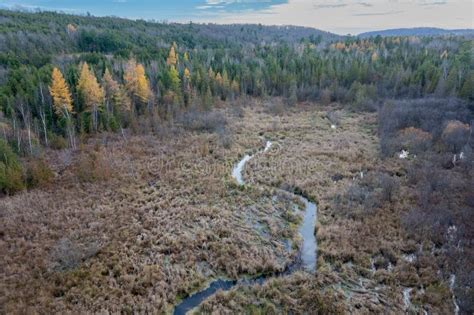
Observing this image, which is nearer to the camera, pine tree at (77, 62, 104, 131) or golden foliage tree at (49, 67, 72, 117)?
golden foliage tree at (49, 67, 72, 117)

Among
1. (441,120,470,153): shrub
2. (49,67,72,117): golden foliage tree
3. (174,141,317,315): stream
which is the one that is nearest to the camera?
(174,141,317,315): stream

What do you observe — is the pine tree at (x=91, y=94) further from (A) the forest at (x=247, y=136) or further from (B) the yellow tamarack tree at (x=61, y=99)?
(B) the yellow tamarack tree at (x=61, y=99)

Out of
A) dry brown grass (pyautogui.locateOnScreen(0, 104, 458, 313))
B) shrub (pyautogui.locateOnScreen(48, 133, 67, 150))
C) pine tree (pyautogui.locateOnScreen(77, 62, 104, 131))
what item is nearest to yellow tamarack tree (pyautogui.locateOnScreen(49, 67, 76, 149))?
shrub (pyautogui.locateOnScreen(48, 133, 67, 150))

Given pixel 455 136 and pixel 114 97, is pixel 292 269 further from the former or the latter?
pixel 114 97

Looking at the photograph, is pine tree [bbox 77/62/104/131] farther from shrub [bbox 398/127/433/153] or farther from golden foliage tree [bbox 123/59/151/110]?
shrub [bbox 398/127/433/153]

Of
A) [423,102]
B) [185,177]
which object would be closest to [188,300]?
[185,177]

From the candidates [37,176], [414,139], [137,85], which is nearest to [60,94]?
[137,85]
